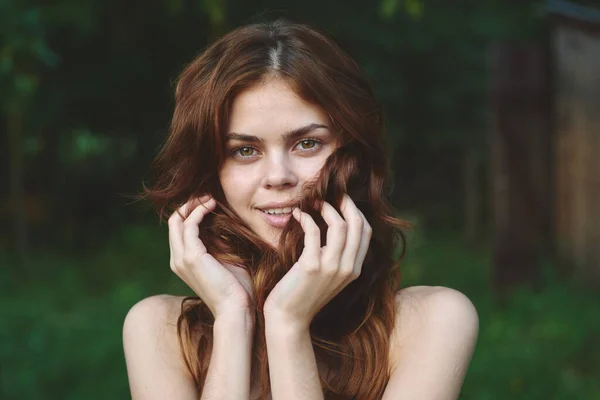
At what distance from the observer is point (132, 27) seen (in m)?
10.7

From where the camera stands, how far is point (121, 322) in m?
6.73

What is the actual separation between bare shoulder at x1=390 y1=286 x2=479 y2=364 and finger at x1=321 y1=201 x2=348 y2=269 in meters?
0.25

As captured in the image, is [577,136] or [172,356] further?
[577,136]

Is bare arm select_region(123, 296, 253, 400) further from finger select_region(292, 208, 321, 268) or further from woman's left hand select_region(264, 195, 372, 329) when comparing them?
finger select_region(292, 208, 321, 268)

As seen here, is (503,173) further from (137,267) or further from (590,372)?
(137,267)

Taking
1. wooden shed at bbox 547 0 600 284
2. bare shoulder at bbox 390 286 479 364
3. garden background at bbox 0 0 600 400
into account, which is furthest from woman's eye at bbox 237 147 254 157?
wooden shed at bbox 547 0 600 284

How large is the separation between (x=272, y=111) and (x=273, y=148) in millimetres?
100

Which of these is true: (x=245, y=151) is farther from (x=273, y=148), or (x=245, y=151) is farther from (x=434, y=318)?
(x=434, y=318)

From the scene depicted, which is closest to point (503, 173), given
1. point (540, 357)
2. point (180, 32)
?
point (540, 357)

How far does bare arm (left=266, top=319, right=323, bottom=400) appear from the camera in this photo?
2.12m

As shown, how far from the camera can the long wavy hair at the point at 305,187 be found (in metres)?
2.29

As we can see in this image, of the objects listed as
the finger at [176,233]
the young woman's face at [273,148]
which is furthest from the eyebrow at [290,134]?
the finger at [176,233]


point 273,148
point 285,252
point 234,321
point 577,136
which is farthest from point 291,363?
point 577,136

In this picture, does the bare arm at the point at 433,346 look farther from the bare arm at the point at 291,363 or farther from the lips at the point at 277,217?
the lips at the point at 277,217
